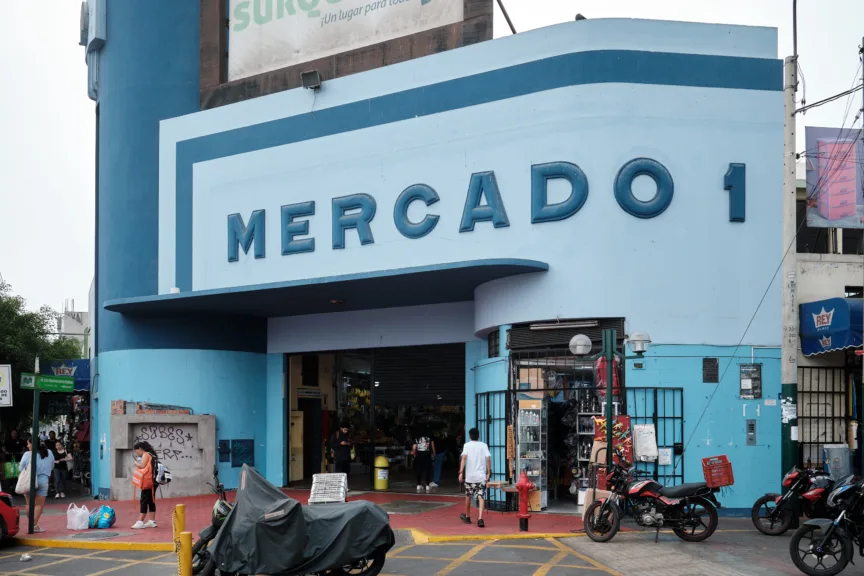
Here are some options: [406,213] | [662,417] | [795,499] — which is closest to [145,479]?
[406,213]

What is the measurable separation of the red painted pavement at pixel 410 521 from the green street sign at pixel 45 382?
8.62 ft

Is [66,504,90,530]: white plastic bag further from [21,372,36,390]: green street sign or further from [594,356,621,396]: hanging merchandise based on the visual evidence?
[594,356,621,396]: hanging merchandise

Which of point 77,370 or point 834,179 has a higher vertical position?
point 834,179

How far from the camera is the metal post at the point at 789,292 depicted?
15539mm

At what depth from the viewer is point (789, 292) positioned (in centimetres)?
1611

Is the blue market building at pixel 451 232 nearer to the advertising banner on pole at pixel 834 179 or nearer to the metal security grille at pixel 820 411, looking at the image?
the advertising banner on pole at pixel 834 179

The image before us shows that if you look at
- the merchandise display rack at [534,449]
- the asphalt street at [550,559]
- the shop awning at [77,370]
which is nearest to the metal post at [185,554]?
the asphalt street at [550,559]

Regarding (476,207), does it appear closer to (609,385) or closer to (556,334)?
(556,334)

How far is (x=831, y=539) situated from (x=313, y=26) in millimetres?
17410

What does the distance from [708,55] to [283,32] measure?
11173 mm

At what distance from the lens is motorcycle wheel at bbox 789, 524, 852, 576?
11.4 metres

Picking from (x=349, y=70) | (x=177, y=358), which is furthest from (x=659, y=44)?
(x=177, y=358)

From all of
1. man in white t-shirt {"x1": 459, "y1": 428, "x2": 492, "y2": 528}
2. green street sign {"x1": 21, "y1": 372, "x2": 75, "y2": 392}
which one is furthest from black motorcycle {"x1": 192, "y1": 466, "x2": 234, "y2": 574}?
green street sign {"x1": 21, "y1": 372, "x2": 75, "y2": 392}

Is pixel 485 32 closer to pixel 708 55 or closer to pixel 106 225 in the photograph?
pixel 708 55
